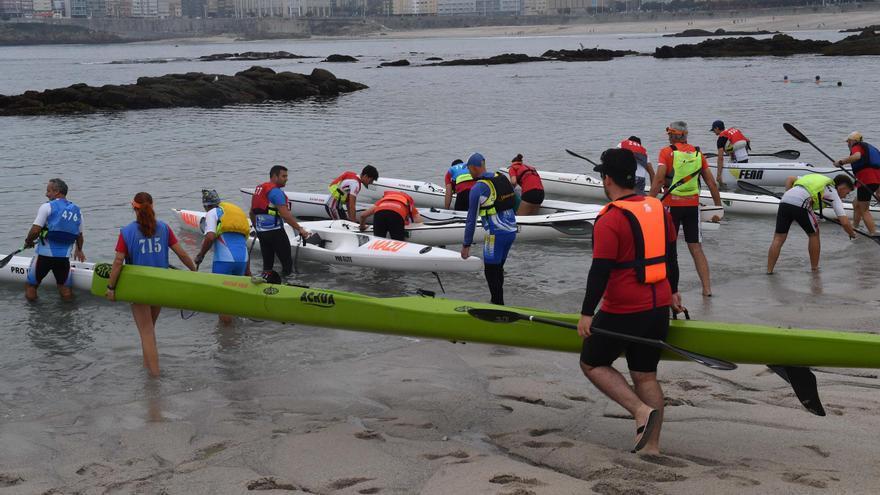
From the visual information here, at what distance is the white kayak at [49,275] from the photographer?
11.6 meters

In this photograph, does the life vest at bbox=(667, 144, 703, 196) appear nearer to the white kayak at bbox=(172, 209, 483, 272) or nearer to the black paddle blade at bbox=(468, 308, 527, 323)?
the white kayak at bbox=(172, 209, 483, 272)

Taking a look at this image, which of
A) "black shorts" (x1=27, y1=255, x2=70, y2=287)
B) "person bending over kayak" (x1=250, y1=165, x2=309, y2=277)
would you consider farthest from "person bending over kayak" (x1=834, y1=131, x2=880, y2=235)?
"black shorts" (x1=27, y1=255, x2=70, y2=287)

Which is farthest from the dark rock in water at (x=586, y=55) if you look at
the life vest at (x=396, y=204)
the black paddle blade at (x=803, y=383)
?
the black paddle blade at (x=803, y=383)

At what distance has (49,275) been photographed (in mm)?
11969

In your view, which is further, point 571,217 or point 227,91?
point 227,91

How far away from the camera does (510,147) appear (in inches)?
1093

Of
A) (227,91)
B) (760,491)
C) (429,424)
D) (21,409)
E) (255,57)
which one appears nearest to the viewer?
(760,491)

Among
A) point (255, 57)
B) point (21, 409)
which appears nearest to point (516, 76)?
point (255, 57)

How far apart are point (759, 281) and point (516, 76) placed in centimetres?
5472

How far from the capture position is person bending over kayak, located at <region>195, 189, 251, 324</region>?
966 centimetres

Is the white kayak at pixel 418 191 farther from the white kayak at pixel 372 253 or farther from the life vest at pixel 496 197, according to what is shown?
the life vest at pixel 496 197

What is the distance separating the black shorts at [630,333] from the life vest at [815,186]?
6436mm

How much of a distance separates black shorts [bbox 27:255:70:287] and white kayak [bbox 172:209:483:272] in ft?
6.74

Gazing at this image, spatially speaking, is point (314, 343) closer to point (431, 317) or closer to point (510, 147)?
point (431, 317)
